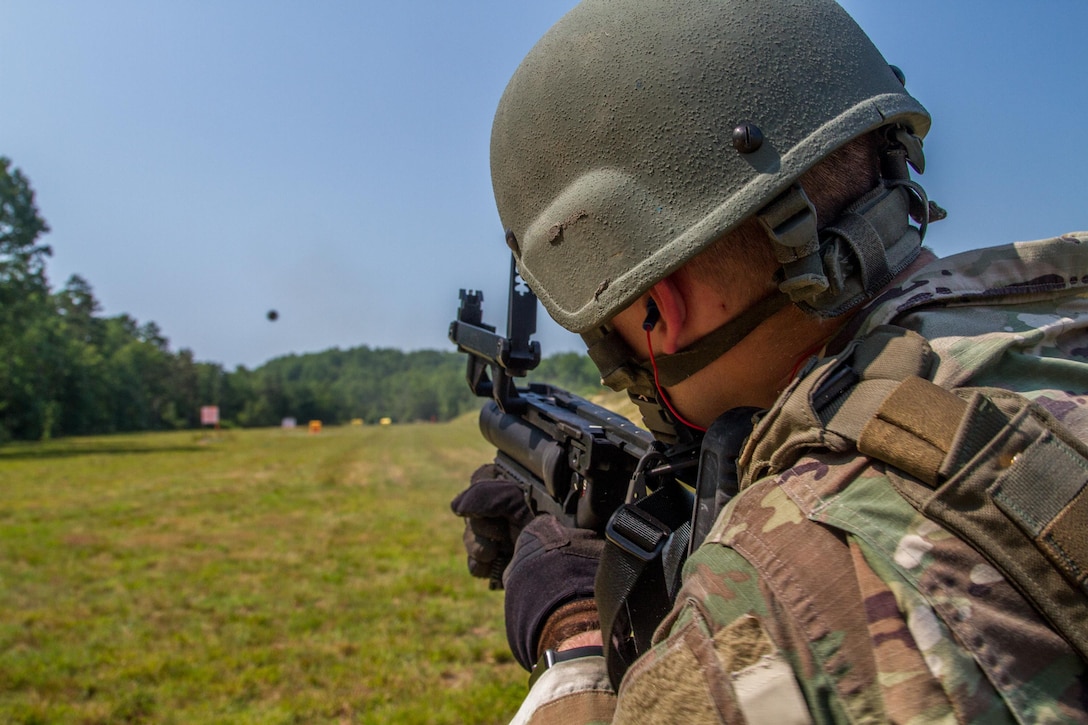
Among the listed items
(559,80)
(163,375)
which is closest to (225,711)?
(559,80)

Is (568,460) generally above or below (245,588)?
above

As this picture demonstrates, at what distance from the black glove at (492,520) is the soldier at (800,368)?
3.08ft

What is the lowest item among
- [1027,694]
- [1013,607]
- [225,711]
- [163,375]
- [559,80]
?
[225,711]

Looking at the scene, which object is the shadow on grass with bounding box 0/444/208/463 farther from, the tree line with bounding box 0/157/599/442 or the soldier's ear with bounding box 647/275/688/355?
the soldier's ear with bounding box 647/275/688/355

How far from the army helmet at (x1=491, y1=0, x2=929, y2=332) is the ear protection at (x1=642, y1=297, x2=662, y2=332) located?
8 centimetres

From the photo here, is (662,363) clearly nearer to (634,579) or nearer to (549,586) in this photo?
(634,579)

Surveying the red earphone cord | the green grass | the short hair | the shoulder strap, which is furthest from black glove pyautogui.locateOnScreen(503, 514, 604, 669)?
the green grass

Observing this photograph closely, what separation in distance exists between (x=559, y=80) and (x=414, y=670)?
5980 millimetres

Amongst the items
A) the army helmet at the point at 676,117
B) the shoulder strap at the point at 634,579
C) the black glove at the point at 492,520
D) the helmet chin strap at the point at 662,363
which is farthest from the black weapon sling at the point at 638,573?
the black glove at the point at 492,520

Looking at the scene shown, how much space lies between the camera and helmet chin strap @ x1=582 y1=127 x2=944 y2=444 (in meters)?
1.62

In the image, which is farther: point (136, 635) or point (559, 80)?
point (136, 635)

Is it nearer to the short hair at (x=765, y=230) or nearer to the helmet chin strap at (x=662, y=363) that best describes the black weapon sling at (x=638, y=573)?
the helmet chin strap at (x=662, y=363)

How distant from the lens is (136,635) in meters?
7.73

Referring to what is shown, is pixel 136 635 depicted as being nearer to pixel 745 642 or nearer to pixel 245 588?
pixel 245 588
